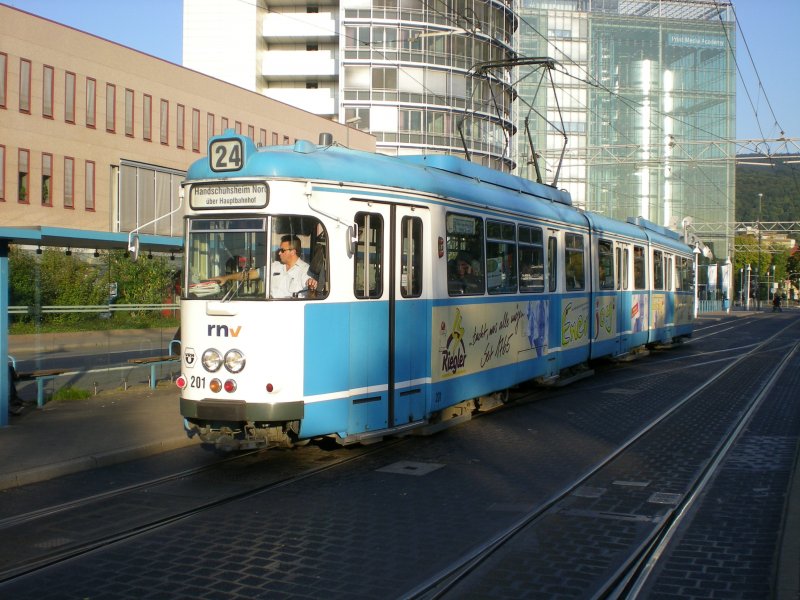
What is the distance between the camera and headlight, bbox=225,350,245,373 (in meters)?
8.87

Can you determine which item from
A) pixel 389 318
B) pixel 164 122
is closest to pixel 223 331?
pixel 389 318

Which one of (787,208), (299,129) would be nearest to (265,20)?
(299,129)

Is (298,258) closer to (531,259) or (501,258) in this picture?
(501,258)

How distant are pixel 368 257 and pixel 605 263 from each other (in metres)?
11.0

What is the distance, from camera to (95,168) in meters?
40.6

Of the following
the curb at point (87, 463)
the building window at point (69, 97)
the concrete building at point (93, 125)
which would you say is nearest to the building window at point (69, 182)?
the concrete building at point (93, 125)

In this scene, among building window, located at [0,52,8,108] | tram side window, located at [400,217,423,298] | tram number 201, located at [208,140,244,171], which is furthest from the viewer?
building window, located at [0,52,8,108]

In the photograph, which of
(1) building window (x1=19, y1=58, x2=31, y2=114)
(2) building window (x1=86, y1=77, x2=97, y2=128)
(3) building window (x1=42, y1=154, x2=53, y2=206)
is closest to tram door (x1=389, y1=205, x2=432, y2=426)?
(1) building window (x1=19, y1=58, x2=31, y2=114)

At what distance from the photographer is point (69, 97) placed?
127 ft

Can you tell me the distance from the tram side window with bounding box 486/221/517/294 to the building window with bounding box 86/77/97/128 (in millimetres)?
31814

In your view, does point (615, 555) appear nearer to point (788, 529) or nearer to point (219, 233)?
point (788, 529)

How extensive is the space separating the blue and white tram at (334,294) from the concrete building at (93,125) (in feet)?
89.3

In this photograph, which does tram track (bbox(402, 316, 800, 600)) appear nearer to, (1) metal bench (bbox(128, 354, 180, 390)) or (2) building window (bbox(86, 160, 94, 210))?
(1) metal bench (bbox(128, 354, 180, 390))

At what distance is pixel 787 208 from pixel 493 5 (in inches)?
3677
